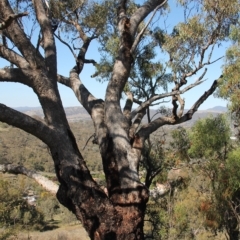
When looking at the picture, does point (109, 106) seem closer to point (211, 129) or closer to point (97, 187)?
point (97, 187)

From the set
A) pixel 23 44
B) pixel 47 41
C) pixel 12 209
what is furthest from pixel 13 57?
pixel 12 209

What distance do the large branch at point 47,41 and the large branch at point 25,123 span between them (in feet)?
1.83

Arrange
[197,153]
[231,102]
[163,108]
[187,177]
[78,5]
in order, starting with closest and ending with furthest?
[78,5] → [231,102] → [163,108] → [197,153] → [187,177]

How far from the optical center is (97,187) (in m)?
2.38

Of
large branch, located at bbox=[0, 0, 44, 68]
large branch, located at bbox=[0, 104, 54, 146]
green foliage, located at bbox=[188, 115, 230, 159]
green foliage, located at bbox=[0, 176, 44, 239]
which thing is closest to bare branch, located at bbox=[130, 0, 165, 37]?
large branch, located at bbox=[0, 0, 44, 68]

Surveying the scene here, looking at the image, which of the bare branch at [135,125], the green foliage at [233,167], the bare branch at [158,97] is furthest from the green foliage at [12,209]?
the bare branch at [158,97]

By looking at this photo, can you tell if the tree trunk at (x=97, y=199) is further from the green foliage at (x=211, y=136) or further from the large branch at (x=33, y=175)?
the green foliage at (x=211, y=136)

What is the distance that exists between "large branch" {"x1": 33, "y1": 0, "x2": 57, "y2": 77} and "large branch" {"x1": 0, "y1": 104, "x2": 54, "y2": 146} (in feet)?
1.83

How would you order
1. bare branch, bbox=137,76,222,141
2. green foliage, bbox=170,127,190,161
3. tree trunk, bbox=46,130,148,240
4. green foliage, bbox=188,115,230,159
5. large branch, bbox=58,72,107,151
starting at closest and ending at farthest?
tree trunk, bbox=46,130,148,240 < large branch, bbox=58,72,107,151 < bare branch, bbox=137,76,222,141 < green foliage, bbox=188,115,230,159 < green foliage, bbox=170,127,190,161

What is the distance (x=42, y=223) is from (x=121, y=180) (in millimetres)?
30415

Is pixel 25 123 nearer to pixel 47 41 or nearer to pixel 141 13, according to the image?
pixel 47 41

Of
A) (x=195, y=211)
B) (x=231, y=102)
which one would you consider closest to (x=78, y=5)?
(x=231, y=102)

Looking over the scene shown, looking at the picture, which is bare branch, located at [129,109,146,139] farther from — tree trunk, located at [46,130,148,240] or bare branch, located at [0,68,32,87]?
bare branch, located at [0,68,32,87]

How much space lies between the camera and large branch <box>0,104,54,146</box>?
228 cm
